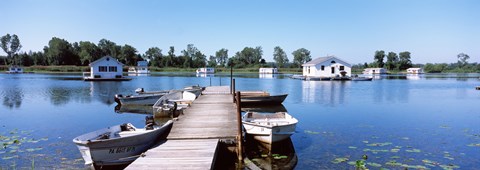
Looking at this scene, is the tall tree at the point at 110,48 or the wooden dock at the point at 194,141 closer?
the wooden dock at the point at 194,141

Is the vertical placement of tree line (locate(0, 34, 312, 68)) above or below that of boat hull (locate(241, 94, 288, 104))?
above

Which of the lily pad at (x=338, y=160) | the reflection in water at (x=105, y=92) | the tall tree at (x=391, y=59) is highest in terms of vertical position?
the tall tree at (x=391, y=59)

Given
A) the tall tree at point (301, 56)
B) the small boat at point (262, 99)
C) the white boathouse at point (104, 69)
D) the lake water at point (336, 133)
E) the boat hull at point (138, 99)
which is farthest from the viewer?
the tall tree at point (301, 56)

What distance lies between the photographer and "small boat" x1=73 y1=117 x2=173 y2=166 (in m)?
9.88

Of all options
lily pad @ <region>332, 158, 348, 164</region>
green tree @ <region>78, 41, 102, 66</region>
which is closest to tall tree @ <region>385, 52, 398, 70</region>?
green tree @ <region>78, 41, 102, 66</region>

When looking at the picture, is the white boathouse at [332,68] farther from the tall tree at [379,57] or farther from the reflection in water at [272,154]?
the tall tree at [379,57]

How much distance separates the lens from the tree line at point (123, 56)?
12181 centimetres

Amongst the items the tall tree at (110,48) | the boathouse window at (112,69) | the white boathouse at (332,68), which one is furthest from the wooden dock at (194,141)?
the tall tree at (110,48)

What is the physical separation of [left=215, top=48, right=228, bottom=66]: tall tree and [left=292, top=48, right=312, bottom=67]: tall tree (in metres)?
36.4

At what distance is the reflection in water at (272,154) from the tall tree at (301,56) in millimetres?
151550

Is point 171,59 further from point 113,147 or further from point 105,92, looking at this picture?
point 113,147

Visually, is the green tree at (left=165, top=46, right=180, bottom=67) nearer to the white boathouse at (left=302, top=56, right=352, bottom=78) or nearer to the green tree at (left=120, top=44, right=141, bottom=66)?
the green tree at (left=120, top=44, right=141, bottom=66)

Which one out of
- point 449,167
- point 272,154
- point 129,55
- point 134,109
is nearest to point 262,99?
point 134,109

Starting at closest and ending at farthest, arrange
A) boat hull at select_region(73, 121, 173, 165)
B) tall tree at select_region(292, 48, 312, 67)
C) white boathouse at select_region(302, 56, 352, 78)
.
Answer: boat hull at select_region(73, 121, 173, 165) < white boathouse at select_region(302, 56, 352, 78) < tall tree at select_region(292, 48, 312, 67)
